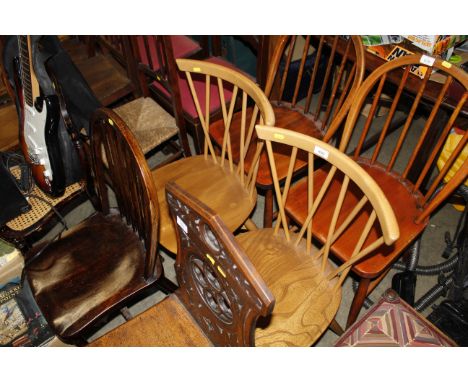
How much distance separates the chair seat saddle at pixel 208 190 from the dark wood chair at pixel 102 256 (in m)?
0.12

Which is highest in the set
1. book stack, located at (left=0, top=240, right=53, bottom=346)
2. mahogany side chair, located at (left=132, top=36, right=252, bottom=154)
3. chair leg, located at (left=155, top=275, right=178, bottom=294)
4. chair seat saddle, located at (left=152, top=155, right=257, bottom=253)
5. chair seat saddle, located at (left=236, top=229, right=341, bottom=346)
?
mahogany side chair, located at (left=132, top=36, right=252, bottom=154)

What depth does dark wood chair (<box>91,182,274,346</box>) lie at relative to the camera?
0.73 m

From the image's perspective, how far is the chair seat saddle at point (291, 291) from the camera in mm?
1138

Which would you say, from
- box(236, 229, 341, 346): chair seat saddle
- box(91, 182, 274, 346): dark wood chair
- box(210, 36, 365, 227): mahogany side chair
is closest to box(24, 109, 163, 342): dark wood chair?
box(91, 182, 274, 346): dark wood chair

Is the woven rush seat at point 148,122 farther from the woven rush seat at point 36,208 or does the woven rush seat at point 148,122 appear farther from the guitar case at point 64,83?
the woven rush seat at point 36,208

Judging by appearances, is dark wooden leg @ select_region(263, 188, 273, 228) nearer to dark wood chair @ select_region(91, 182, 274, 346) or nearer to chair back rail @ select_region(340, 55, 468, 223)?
chair back rail @ select_region(340, 55, 468, 223)

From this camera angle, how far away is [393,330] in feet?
4.02

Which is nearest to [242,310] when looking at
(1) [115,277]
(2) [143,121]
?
(1) [115,277]

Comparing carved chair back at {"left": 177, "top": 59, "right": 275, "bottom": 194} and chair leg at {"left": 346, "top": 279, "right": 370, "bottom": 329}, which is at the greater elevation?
carved chair back at {"left": 177, "top": 59, "right": 275, "bottom": 194}

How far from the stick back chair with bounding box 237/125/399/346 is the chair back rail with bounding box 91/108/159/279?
13.6 inches

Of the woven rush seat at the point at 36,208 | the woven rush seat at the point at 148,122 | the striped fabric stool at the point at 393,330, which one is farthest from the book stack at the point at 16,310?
the striped fabric stool at the point at 393,330

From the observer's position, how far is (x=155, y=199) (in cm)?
101

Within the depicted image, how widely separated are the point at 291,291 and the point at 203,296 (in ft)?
1.09

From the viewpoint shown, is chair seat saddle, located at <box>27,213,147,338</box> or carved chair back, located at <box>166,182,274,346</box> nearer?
carved chair back, located at <box>166,182,274,346</box>
